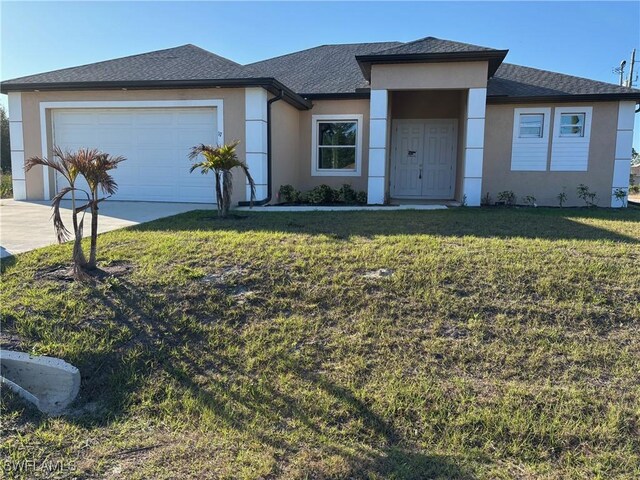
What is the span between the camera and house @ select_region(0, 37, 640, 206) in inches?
473

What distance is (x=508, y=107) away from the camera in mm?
13664

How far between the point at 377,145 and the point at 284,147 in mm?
2680

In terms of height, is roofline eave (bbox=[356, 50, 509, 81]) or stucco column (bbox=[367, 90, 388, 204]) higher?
roofline eave (bbox=[356, 50, 509, 81])

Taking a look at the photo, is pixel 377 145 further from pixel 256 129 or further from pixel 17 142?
pixel 17 142

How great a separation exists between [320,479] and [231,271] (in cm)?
304

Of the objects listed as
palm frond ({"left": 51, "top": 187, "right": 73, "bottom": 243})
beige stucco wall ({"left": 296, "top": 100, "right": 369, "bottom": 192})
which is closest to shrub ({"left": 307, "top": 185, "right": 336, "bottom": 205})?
beige stucco wall ({"left": 296, "top": 100, "right": 369, "bottom": 192})

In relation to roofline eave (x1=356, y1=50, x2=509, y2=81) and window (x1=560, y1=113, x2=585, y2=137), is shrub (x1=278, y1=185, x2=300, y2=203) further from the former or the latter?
window (x1=560, y1=113, x2=585, y2=137)

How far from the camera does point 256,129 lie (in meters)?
11.6

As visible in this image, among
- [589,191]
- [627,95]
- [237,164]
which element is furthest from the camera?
[589,191]

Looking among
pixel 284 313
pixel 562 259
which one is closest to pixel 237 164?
pixel 284 313

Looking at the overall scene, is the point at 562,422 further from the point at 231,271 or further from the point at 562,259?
the point at 231,271

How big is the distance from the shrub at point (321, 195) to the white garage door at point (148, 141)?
8.59 feet

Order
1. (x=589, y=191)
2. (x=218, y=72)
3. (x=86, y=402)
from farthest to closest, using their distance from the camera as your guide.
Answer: (x=589, y=191), (x=218, y=72), (x=86, y=402)

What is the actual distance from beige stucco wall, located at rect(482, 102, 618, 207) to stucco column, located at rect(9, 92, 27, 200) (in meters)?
12.7
